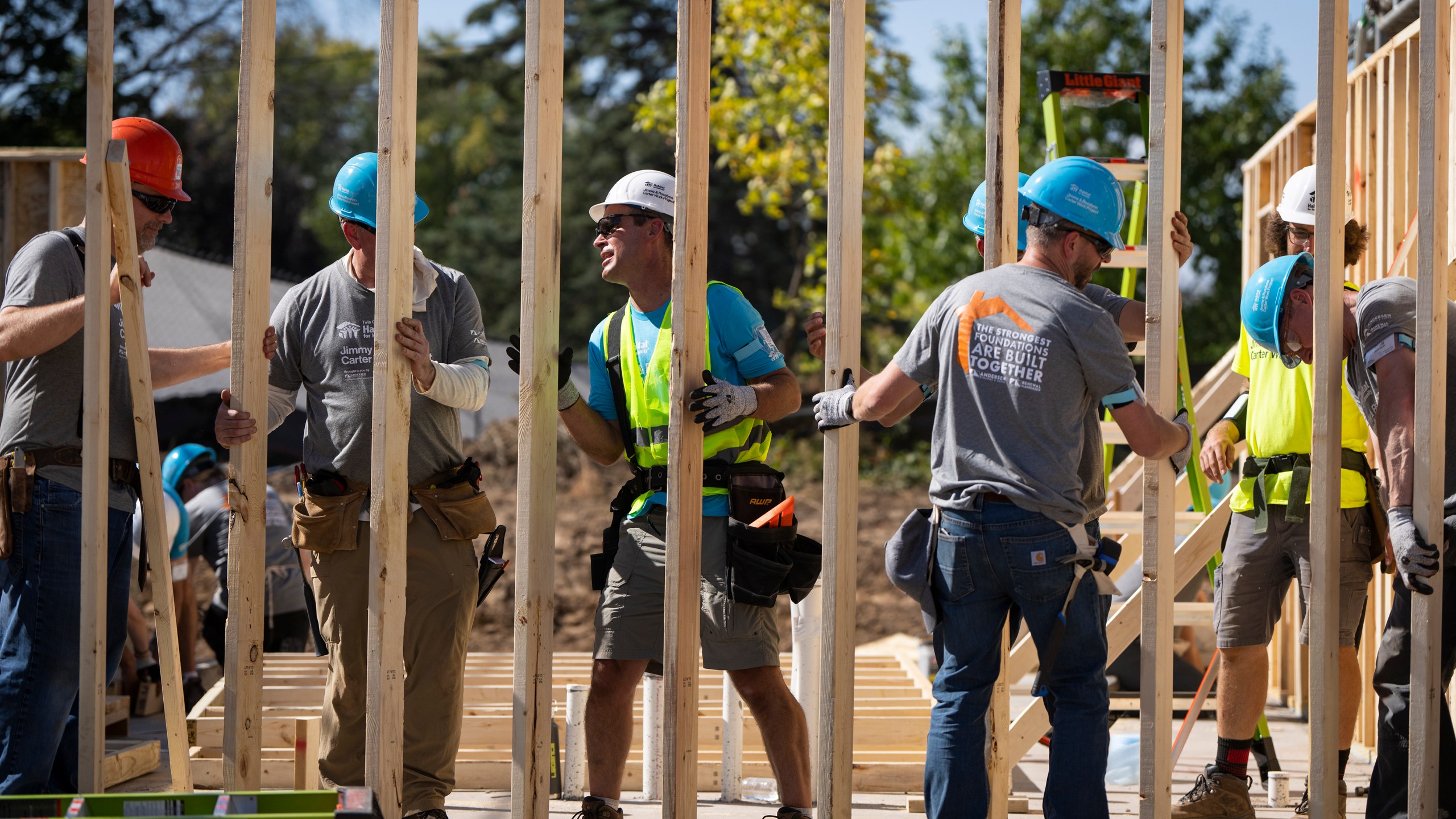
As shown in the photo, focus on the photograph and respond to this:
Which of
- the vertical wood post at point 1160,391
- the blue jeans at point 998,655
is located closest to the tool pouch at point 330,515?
the blue jeans at point 998,655

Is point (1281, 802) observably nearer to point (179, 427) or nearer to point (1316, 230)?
point (1316, 230)

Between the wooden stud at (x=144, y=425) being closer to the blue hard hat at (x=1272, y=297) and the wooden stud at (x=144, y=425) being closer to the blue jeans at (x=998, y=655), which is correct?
the blue jeans at (x=998, y=655)

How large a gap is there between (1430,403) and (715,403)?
76.2 inches

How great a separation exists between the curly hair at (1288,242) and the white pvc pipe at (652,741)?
110 inches

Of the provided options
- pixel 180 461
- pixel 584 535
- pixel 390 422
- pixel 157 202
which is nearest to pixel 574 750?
pixel 390 422

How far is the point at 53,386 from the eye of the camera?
3572mm

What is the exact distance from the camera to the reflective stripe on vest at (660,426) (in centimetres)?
387

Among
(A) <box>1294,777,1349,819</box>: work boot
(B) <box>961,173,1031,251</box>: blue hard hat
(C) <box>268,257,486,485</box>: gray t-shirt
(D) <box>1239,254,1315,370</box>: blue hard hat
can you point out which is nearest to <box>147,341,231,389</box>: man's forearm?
(C) <box>268,257,486,485</box>: gray t-shirt

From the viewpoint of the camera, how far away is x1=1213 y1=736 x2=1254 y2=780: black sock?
4.40 meters

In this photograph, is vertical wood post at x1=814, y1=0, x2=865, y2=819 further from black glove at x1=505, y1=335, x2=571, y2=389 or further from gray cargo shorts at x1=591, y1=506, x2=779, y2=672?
black glove at x1=505, y1=335, x2=571, y2=389

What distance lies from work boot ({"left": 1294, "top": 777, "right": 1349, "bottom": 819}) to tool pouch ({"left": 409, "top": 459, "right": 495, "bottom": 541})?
277 centimetres

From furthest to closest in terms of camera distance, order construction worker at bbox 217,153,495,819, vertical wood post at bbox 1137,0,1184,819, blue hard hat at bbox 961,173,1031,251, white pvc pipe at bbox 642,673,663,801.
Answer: white pvc pipe at bbox 642,673,663,801
blue hard hat at bbox 961,173,1031,251
construction worker at bbox 217,153,495,819
vertical wood post at bbox 1137,0,1184,819

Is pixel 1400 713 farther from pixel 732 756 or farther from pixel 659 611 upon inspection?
pixel 732 756

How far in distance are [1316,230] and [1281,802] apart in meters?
2.43
